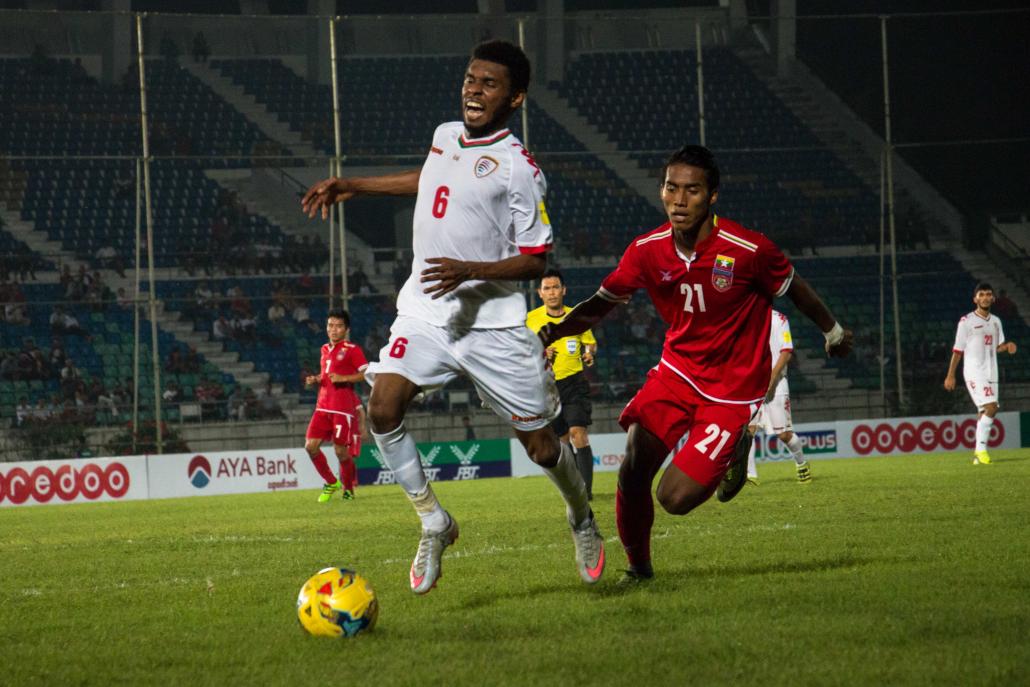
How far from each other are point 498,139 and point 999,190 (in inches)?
999

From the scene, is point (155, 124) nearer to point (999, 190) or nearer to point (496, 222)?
point (999, 190)

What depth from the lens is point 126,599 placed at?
6652 mm

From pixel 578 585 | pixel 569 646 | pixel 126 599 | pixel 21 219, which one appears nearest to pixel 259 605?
pixel 126 599

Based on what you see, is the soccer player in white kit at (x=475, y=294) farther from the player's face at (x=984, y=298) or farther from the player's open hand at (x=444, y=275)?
the player's face at (x=984, y=298)

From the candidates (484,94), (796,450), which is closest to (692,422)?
(484,94)

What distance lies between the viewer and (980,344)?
59.6ft

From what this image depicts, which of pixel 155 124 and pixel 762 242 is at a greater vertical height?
pixel 155 124

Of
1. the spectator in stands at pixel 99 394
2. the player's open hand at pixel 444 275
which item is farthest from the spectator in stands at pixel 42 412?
the player's open hand at pixel 444 275

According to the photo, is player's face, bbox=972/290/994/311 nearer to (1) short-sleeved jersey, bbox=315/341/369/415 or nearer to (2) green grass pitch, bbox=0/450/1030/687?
(2) green grass pitch, bbox=0/450/1030/687

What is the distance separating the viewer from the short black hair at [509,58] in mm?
6223

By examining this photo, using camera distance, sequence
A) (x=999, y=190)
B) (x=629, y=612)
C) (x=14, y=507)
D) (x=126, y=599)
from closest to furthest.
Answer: (x=629, y=612)
(x=126, y=599)
(x=14, y=507)
(x=999, y=190)

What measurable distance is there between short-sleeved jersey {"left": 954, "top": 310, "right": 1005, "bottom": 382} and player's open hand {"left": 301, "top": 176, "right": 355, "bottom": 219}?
530 inches

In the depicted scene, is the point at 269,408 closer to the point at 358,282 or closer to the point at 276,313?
the point at 358,282

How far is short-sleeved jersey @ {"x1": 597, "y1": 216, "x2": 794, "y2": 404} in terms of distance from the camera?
6273 mm
